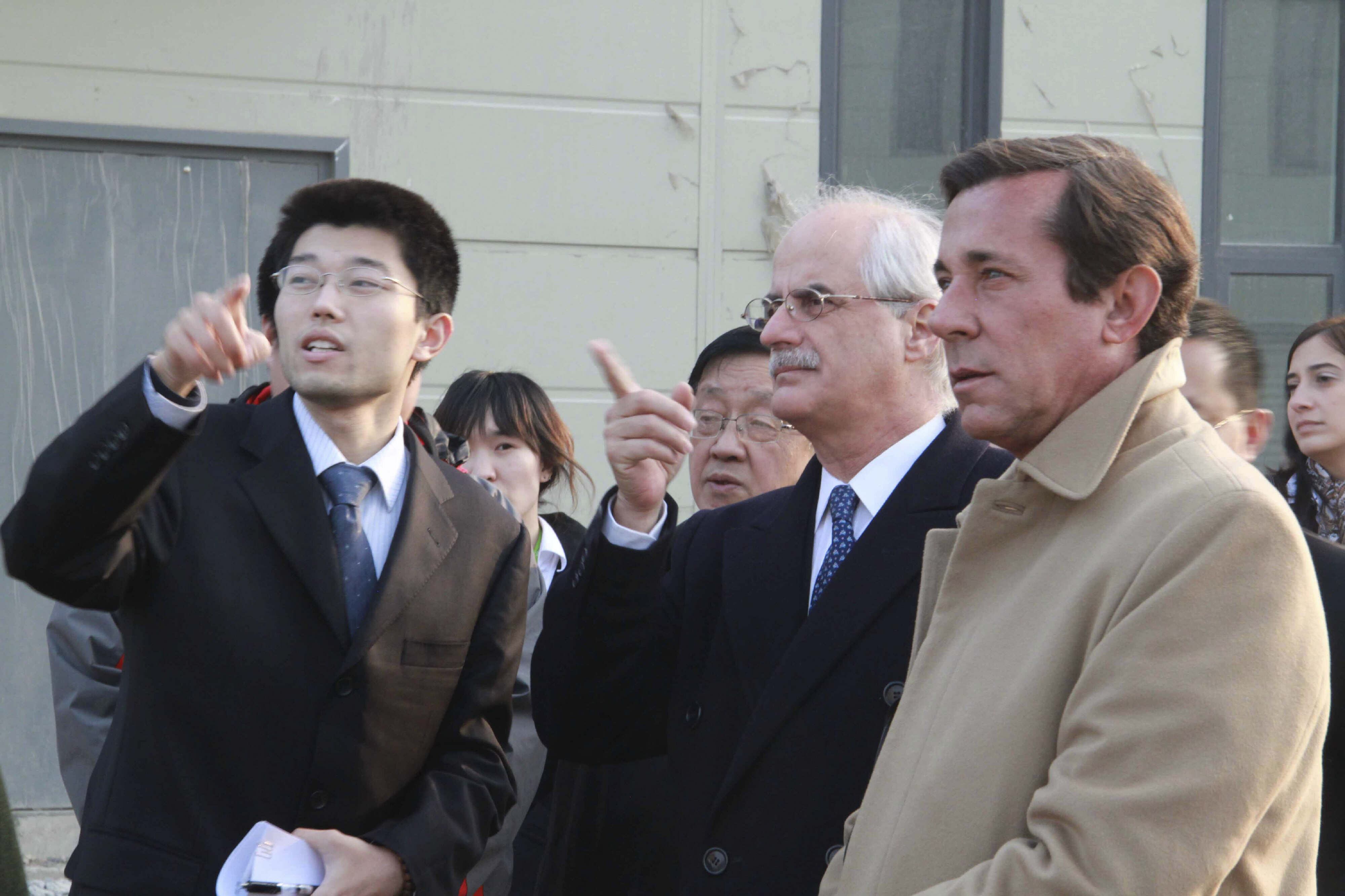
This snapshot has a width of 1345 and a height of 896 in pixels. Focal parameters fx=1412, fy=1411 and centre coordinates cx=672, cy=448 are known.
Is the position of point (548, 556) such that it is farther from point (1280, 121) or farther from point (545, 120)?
point (1280, 121)

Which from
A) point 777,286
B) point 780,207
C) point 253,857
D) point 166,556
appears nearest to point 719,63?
point 780,207

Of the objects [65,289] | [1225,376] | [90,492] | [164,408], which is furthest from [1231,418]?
[65,289]

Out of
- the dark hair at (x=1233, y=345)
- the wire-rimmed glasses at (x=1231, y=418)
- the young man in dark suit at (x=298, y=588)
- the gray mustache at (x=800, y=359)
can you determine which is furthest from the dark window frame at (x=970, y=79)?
the young man in dark suit at (x=298, y=588)

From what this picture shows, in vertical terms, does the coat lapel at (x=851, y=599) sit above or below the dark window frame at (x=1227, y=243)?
below

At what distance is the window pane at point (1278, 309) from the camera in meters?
6.55

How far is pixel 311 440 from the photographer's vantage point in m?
2.81

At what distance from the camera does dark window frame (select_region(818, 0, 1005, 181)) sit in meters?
5.99

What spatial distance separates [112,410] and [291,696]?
604 millimetres

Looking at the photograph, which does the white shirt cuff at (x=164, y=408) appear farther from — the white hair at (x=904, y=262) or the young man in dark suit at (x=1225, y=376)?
the young man in dark suit at (x=1225, y=376)

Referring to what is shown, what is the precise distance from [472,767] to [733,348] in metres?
1.74

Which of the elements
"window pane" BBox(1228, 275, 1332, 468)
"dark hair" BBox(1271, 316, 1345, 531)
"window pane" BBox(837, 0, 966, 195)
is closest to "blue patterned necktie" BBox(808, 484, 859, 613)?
"dark hair" BBox(1271, 316, 1345, 531)

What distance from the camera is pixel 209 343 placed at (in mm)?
2262

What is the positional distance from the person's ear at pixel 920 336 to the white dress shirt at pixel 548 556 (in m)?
1.62

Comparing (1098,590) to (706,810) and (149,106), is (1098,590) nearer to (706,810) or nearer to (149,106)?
(706,810)
